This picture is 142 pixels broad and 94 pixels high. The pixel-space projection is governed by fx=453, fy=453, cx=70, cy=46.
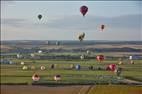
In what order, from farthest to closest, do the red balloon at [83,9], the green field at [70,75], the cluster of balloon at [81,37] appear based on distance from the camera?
the cluster of balloon at [81,37]
the green field at [70,75]
the red balloon at [83,9]

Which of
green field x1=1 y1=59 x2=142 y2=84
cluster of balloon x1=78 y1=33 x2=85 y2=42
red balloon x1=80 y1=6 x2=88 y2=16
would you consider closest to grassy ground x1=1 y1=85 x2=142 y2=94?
green field x1=1 y1=59 x2=142 y2=84

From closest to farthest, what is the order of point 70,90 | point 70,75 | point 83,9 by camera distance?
point 70,90 < point 83,9 < point 70,75

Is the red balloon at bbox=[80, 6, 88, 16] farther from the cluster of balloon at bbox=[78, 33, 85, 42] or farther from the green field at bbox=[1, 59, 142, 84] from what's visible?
the cluster of balloon at bbox=[78, 33, 85, 42]

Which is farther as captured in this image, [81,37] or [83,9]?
[81,37]

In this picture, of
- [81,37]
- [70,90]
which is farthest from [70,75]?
[70,90]

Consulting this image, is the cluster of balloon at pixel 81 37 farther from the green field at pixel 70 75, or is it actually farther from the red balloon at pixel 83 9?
the red balloon at pixel 83 9

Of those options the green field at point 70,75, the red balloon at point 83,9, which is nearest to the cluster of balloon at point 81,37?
the green field at point 70,75

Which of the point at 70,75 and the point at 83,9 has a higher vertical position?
the point at 83,9

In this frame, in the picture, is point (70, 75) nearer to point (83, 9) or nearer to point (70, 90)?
point (83, 9)

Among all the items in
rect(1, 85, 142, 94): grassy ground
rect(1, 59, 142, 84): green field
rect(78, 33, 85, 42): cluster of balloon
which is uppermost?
rect(78, 33, 85, 42): cluster of balloon

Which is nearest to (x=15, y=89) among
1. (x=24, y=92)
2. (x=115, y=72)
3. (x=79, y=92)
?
(x=24, y=92)

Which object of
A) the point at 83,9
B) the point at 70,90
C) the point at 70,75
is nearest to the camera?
the point at 70,90
